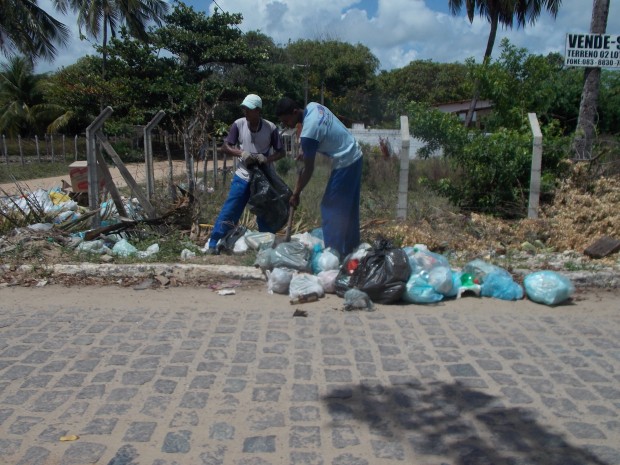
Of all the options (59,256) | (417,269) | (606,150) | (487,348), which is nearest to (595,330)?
(487,348)

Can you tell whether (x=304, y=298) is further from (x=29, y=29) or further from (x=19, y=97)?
(x=19, y=97)

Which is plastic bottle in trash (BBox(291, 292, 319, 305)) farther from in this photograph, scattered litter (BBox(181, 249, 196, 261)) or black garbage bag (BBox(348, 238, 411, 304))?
scattered litter (BBox(181, 249, 196, 261))

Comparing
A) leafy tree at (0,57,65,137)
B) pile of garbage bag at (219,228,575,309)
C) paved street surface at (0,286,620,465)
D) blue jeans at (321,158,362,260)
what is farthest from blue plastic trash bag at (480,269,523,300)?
leafy tree at (0,57,65,137)

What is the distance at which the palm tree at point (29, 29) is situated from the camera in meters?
20.5

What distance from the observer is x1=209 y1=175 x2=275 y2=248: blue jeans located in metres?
6.16

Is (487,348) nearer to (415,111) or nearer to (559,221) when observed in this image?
(559,221)

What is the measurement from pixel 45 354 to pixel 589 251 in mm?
5208

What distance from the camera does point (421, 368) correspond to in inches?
147

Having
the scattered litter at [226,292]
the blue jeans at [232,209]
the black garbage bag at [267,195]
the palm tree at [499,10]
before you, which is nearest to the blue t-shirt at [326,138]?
the black garbage bag at [267,195]

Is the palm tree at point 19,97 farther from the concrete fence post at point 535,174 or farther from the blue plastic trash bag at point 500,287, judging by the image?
the blue plastic trash bag at point 500,287

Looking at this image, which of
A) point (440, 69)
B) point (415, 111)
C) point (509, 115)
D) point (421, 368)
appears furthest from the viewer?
point (440, 69)

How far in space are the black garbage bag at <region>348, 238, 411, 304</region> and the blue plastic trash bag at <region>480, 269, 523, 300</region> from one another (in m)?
0.76

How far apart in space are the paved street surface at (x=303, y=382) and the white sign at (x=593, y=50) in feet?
11.7

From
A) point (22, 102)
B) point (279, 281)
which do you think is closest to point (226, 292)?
point (279, 281)
